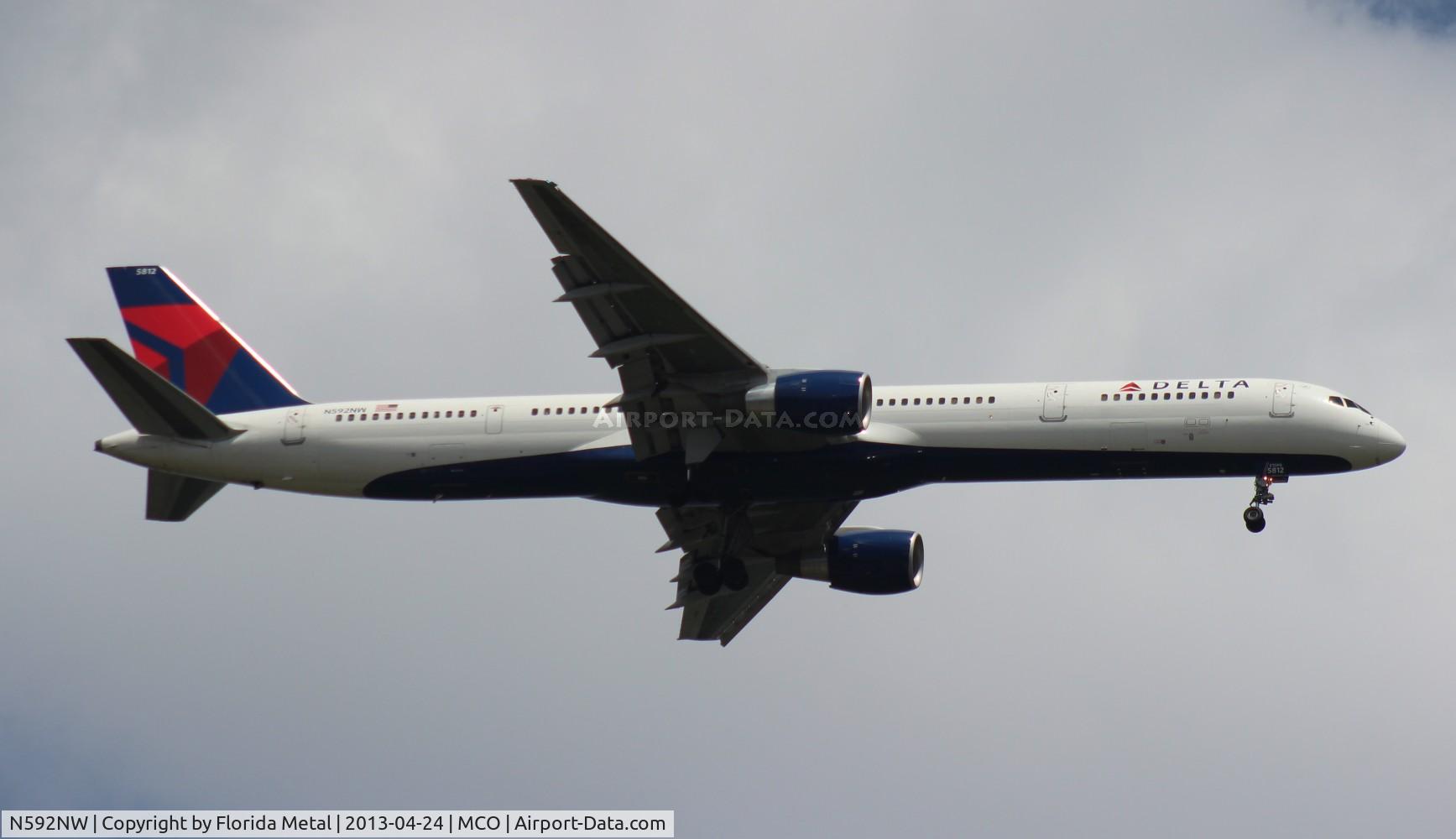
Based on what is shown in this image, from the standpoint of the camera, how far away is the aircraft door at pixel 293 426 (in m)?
52.8

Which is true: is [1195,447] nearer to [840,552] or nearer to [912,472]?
[912,472]

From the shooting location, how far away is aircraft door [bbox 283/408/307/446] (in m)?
52.8

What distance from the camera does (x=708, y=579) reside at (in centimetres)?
5519

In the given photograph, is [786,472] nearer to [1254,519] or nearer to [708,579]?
[708,579]

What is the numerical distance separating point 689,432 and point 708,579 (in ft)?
23.5

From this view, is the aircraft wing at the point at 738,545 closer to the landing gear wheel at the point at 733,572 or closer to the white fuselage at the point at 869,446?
the landing gear wheel at the point at 733,572

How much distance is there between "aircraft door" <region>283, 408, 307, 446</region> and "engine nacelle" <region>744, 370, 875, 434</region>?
1304 cm

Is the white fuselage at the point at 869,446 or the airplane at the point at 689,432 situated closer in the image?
the airplane at the point at 689,432

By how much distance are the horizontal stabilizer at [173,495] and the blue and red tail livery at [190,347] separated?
7.09 feet

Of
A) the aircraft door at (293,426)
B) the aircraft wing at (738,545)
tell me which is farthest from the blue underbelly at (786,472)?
the aircraft wing at (738,545)

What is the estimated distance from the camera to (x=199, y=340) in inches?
2212

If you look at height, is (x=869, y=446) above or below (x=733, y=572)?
above

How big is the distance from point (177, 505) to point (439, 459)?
8.05m

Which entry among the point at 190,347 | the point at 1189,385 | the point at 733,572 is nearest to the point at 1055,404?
the point at 1189,385
